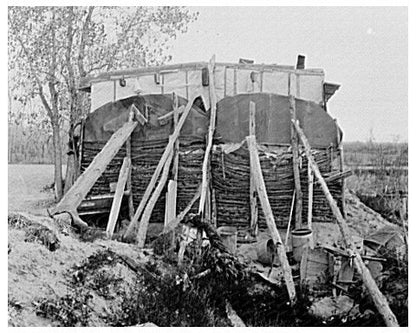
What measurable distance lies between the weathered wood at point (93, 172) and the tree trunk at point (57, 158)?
0.50m

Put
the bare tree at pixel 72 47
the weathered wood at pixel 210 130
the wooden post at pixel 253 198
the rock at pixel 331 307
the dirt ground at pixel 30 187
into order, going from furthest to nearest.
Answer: the wooden post at pixel 253 198
the weathered wood at pixel 210 130
the bare tree at pixel 72 47
the dirt ground at pixel 30 187
the rock at pixel 331 307

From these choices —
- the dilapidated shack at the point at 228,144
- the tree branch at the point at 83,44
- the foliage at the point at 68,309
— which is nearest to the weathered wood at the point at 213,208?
the dilapidated shack at the point at 228,144

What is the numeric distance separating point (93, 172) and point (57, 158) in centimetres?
83

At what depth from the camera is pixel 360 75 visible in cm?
464

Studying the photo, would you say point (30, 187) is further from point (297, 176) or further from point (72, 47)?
point (297, 176)

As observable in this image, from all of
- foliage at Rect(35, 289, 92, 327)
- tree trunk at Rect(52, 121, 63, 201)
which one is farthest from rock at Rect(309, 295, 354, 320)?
tree trunk at Rect(52, 121, 63, 201)

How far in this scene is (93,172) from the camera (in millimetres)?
5152

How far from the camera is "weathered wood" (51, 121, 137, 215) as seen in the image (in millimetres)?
4703

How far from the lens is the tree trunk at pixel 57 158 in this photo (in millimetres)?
5586

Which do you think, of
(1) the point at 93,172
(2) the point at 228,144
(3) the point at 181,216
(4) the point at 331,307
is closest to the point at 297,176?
(2) the point at 228,144

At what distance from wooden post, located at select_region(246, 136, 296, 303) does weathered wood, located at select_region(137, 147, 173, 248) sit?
89 centimetres

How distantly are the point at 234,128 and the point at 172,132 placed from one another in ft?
2.22

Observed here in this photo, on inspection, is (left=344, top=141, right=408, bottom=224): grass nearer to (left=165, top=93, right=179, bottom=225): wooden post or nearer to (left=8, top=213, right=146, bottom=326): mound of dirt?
(left=165, top=93, right=179, bottom=225): wooden post

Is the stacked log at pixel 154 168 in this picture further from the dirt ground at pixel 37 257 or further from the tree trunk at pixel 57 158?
the dirt ground at pixel 37 257
